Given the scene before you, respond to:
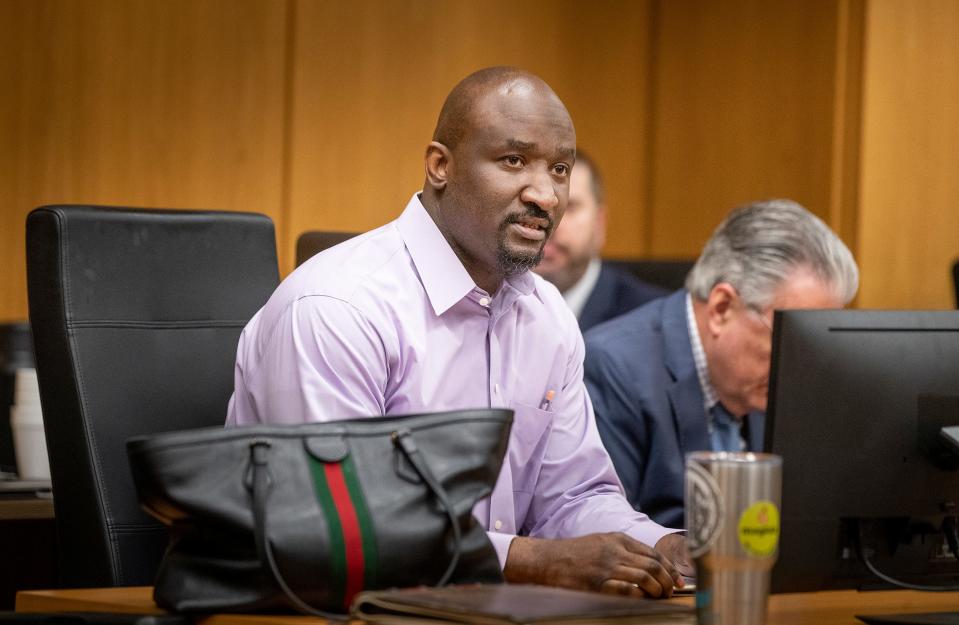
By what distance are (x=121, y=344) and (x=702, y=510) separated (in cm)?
97

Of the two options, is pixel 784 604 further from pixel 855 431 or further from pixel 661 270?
pixel 661 270

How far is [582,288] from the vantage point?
4.06m

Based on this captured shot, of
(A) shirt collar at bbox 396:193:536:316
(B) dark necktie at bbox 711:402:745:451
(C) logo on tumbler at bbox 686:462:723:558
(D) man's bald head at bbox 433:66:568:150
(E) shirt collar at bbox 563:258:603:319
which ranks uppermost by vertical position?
(D) man's bald head at bbox 433:66:568:150

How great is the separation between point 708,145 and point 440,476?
3.53 metres

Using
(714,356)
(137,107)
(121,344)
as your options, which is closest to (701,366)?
(714,356)

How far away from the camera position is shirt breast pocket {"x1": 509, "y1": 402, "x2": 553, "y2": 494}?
1925 mm

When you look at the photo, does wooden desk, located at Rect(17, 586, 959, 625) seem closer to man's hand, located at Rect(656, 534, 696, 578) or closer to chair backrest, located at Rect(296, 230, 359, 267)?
man's hand, located at Rect(656, 534, 696, 578)

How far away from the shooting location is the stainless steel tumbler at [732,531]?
1170 millimetres

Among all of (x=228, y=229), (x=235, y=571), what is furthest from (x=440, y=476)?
(x=228, y=229)

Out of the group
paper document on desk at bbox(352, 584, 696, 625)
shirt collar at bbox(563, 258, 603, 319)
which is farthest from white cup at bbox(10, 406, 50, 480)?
shirt collar at bbox(563, 258, 603, 319)

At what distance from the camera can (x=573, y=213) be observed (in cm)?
404

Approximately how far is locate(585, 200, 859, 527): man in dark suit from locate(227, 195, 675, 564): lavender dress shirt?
1.15 feet

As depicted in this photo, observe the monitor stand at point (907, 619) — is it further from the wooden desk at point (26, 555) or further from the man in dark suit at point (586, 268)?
the man in dark suit at point (586, 268)

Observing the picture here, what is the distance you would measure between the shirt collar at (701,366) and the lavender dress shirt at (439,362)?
43 centimetres
